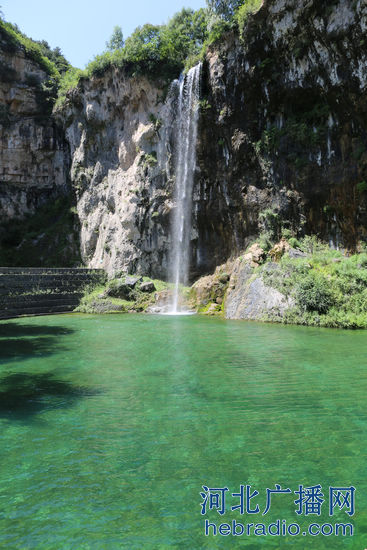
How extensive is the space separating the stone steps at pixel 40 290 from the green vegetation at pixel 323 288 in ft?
35.5

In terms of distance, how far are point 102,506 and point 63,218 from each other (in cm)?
3169

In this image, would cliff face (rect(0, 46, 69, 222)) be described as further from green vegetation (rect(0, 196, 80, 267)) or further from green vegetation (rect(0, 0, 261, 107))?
green vegetation (rect(0, 0, 261, 107))

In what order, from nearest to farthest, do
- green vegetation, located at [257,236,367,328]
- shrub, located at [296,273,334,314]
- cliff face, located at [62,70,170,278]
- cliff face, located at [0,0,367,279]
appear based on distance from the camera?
green vegetation, located at [257,236,367,328] < shrub, located at [296,273,334,314] < cliff face, located at [0,0,367,279] < cliff face, located at [62,70,170,278]

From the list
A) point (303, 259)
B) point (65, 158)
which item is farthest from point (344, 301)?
point (65, 158)

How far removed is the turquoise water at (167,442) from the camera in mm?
2646

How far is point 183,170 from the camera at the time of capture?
22.8 meters

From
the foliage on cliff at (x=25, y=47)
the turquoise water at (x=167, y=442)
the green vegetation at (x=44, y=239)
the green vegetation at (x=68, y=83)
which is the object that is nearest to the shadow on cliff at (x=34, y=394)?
the turquoise water at (x=167, y=442)

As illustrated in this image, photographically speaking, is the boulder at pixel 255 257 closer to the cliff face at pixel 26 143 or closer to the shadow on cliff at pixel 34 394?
the shadow on cliff at pixel 34 394

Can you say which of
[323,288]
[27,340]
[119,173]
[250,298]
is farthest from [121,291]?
[323,288]

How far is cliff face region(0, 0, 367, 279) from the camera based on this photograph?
17000 mm

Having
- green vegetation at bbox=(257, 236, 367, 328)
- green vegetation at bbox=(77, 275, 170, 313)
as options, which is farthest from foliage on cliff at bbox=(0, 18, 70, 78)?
green vegetation at bbox=(257, 236, 367, 328)

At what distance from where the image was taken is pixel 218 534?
2564 millimetres

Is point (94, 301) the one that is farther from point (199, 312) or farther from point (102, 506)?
point (102, 506)

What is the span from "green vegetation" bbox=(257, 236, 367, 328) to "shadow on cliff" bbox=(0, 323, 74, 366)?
756 cm
